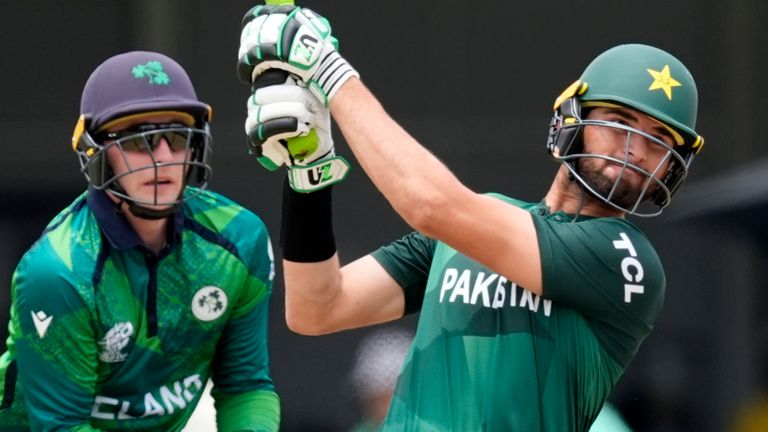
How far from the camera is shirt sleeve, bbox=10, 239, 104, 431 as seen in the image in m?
2.95

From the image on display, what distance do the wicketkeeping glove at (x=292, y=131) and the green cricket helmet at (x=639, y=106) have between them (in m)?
0.52

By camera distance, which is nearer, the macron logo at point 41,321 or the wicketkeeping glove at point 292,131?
the wicketkeeping glove at point 292,131

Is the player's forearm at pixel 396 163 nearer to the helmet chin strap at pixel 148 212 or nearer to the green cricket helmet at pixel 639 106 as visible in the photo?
the green cricket helmet at pixel 639 106

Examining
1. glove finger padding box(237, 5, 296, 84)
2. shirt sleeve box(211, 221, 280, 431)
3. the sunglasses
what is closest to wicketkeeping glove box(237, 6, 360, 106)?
glove finger padding box(237, 5, 296, 84)

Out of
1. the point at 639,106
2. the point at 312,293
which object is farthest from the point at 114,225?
the point at 639,106

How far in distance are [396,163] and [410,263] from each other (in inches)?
21.1

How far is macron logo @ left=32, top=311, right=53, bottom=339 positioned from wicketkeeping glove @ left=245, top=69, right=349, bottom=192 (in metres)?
0.58

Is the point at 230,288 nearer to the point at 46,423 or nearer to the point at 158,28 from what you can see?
the point at 46,423

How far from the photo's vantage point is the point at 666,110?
9.91ft

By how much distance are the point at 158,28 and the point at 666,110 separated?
2256 mm

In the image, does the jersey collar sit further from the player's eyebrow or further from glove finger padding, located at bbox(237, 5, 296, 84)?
the player's eyebrow

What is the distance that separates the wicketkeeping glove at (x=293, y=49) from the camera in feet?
8.92

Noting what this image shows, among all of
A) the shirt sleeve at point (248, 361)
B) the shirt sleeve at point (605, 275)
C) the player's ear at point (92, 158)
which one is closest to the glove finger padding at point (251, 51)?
the player's ear at point (92, 158)

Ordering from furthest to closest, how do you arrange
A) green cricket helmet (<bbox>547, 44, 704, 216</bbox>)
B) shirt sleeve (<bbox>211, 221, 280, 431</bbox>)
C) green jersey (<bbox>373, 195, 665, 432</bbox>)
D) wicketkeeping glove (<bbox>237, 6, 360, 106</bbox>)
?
shirt sleeve (<bbox>211, 221, 280, 431</bbox>) < green cricket helmet (<bbox>547, 44, 704, 216</bbox>) < green jersey (<bbox>373, 195, 665, 432</bbox>) < wicketkeeping glove (<bbox>237, 6, 360, 106</bbox>)
